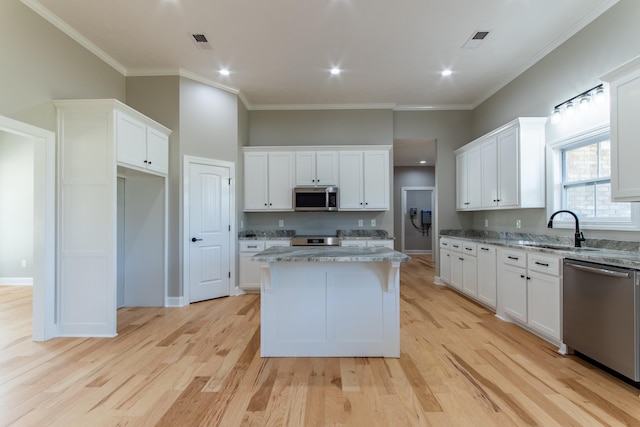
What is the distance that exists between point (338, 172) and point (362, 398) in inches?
138

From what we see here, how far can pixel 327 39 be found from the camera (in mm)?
3266

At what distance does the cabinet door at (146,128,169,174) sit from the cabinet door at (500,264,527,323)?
14.1 feet

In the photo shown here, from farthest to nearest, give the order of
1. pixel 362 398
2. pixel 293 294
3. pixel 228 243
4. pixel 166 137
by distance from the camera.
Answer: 1. pixel 228 243
2. pixel 166 137
3. pixel 293 294
4. pixel 362 398

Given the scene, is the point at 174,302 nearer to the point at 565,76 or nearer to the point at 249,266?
the point at 249,266

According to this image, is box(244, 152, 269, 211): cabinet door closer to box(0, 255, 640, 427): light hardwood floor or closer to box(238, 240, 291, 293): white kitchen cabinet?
box(238, 240, 291, 293): white kitchen cabinet

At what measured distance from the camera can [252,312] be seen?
367cm

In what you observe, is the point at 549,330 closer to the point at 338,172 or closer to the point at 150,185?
the point at 338,172

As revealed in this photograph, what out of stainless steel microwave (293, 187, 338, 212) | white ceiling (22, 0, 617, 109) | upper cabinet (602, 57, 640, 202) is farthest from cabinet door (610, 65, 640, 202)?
stainless steel microwave (293, 187, 338, 212)

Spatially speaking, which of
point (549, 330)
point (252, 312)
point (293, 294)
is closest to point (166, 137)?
point (252, 312)

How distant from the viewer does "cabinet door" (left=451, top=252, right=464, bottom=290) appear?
14.2ft

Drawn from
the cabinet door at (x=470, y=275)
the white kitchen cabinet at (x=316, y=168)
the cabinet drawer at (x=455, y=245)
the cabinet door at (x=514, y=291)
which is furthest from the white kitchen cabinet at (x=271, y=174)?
the cabinet door at (x=514, y=291)

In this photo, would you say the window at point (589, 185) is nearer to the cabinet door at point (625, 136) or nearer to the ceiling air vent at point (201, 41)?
the cabinet door at point (625, 136)

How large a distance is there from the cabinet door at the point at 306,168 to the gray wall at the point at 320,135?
42cm

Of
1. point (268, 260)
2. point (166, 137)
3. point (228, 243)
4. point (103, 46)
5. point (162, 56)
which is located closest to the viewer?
point (268, 260)
